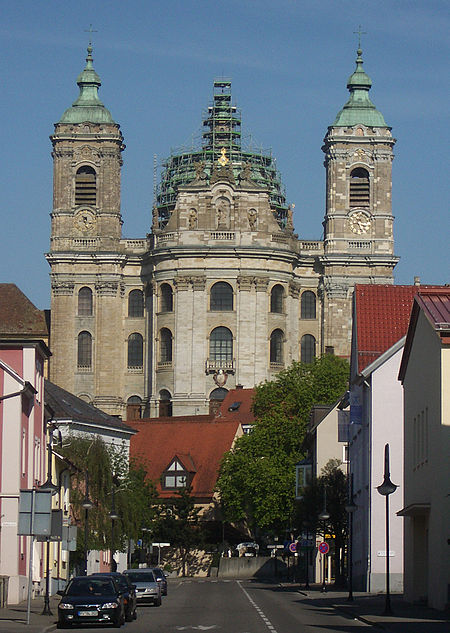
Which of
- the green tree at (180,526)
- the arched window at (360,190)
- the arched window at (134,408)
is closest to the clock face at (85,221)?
the arched window at (134,408)

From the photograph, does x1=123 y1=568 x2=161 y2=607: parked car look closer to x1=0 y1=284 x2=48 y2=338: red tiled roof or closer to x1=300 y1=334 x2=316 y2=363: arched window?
x1=0 y1=284 x2=48 y2=338: red tiled roof

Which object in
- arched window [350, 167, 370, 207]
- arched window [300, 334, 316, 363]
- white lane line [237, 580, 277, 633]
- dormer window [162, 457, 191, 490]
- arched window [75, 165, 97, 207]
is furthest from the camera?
arched window [75, 165, 97, 207]

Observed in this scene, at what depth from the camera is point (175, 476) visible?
116 meters

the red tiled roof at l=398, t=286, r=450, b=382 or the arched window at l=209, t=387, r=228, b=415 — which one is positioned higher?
the arched window at l=209, t=387, r=228, b=415

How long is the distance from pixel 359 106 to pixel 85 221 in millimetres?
24211

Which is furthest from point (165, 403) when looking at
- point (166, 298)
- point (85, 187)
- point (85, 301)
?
point (85, 187)

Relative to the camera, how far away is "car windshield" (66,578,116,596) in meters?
37.3

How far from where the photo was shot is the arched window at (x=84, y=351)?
139000 mm

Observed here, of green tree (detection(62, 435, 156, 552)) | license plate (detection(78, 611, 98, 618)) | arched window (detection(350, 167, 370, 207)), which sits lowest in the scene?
license plate (detection(78, 611, 98, 618))

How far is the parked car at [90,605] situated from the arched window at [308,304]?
345ft

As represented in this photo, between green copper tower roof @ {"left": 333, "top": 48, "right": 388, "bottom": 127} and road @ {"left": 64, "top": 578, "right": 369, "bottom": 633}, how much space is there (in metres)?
91.5

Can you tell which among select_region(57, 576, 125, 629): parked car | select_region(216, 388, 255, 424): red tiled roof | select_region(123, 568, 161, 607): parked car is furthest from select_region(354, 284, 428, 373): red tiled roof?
select_region(216, 388, 255, 424): red tiled roof

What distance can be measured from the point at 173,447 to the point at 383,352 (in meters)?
63.0

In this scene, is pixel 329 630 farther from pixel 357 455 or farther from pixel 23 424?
pixel 357 455
